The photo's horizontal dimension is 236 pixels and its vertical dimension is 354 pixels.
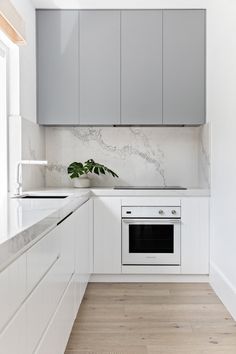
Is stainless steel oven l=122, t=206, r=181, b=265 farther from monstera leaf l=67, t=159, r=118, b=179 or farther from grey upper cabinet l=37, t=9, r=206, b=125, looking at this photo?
grey upper cabinet l=37, t=9, r=206, b=125

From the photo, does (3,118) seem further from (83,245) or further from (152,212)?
(152,212)

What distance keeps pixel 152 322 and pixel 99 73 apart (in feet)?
7.19

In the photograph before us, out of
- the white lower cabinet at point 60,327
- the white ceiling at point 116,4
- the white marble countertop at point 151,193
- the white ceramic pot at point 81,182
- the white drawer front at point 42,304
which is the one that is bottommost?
the white lower cabinet at point 60,327

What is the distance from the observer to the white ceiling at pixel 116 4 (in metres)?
3.71

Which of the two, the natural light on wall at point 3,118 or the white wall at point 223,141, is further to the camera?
the natural light on wall at point 3,118

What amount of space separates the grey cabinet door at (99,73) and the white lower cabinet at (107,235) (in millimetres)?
751

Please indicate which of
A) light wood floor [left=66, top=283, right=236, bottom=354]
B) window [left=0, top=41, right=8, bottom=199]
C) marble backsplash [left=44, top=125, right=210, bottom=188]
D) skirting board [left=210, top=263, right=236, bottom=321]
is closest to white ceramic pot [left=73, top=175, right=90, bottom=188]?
marble backsplash [left=44, top=125, right=210, bottom=188]

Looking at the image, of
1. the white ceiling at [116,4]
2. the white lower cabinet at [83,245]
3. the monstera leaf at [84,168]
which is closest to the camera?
the white lower cabinet at [83,245]

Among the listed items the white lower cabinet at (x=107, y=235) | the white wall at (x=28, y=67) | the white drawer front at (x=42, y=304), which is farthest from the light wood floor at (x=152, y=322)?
the white wall at (x=28, y=67)

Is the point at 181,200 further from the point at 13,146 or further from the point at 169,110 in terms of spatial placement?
the point at 13,146

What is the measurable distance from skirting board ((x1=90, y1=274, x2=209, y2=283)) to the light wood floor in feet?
0.40

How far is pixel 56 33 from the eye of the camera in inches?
153

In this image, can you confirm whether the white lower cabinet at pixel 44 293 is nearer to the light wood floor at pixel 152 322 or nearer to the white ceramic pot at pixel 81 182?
the light wood floor at pixel 152 322

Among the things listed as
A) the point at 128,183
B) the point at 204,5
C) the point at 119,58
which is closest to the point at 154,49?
the point at 119,58
